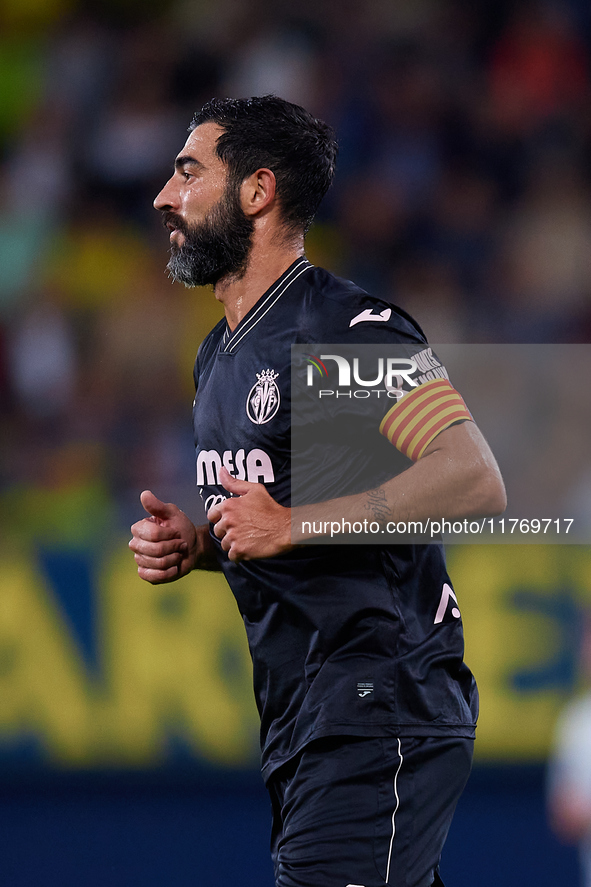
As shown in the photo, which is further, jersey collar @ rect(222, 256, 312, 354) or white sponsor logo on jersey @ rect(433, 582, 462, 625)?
jersey collar @ rect(222, 256, 312, 354)

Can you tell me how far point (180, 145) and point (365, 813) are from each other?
457cm

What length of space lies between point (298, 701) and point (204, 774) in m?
1.78

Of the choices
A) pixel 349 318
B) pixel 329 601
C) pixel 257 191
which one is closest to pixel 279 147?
pixel 257 191

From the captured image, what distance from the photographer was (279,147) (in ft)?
8.53

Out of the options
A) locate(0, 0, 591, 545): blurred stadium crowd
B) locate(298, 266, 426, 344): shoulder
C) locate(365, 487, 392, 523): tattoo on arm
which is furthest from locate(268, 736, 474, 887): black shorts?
locate(0, 0, 591, 545): blurred stadium crowd

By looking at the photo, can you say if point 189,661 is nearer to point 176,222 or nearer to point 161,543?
point 161,543

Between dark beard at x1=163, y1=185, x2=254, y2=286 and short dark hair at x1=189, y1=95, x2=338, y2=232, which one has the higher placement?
short dark hair at x1=189, y1=95, x2=338, y2=232

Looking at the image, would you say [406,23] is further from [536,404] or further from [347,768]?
[347,768]

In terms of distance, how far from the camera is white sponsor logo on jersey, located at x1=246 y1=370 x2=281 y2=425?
7.59 ft

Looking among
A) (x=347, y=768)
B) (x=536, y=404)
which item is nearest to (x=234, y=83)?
(x=536, y=404)

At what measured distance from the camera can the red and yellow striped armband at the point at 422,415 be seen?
209 cm

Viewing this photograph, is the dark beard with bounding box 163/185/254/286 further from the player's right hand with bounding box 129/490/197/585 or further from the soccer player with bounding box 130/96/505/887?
the player's right hand with bounding box 129/490/197/585

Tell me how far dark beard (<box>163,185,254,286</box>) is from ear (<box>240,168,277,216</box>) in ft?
0.06

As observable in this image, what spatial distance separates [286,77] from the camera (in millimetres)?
6148
